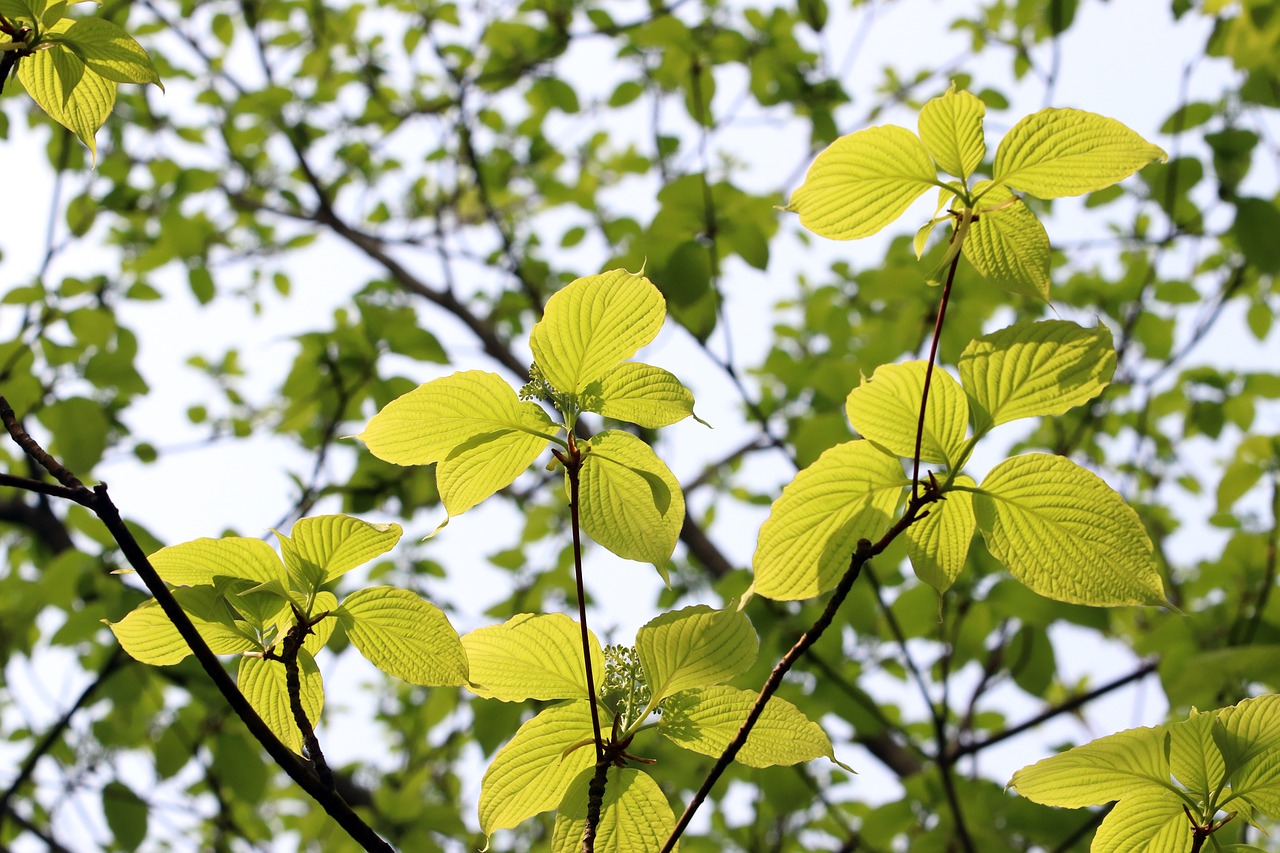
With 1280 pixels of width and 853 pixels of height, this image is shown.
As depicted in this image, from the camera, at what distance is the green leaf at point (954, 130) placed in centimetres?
63

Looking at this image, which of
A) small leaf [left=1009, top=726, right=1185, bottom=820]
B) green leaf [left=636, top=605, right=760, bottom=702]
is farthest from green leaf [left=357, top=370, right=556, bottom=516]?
small leaf [left=1009, top=726, right=1185, bottom=820]

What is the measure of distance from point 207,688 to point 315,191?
1735 millimetres

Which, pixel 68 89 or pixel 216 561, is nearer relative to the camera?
pixel 216 561

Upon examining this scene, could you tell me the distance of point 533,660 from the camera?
64 centimetres

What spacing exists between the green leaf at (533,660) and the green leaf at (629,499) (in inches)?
2.6

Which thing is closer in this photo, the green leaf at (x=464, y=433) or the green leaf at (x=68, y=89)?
the green leaf at (x=464, y=433)

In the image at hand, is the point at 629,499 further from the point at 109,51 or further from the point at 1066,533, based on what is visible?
the point at 109,51

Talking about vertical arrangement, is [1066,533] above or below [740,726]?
above

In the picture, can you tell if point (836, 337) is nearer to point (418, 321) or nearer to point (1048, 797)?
point (418, 321)

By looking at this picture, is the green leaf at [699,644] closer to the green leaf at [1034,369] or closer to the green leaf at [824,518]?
the green leaf at [824,518]

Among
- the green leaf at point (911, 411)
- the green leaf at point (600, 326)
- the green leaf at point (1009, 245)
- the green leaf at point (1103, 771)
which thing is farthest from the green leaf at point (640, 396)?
the green leaf at point (1103, 771)

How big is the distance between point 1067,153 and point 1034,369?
5.6 inches

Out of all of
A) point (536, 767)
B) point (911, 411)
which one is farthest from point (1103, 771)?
point (536, 767)

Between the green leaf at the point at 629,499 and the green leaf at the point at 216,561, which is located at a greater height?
the green leaf at the point at 629,499
